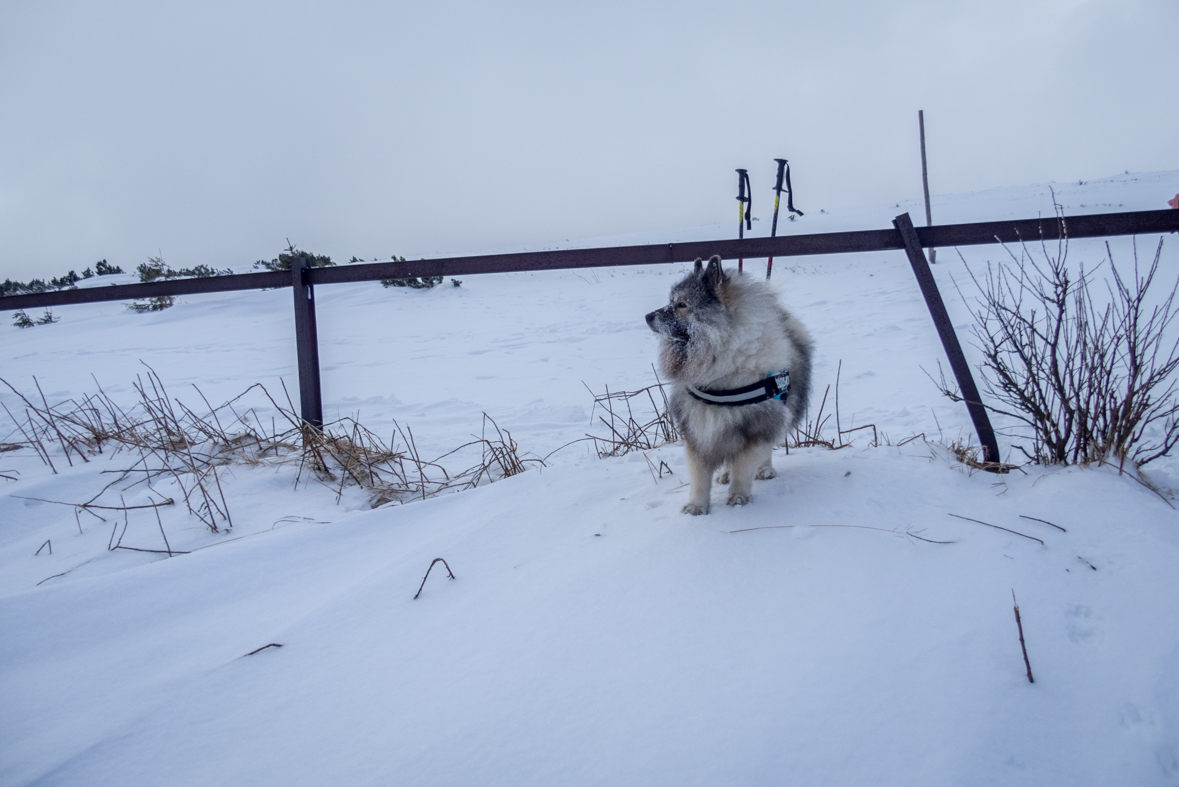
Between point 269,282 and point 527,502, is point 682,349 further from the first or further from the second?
point 269,282

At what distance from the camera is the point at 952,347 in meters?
2.78

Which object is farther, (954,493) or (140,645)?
(954,493)

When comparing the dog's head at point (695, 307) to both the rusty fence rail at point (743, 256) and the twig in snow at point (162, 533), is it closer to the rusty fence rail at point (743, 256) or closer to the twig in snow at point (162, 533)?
the rusty fence rail at point (743, 256)

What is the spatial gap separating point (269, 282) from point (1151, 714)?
14.7 ft

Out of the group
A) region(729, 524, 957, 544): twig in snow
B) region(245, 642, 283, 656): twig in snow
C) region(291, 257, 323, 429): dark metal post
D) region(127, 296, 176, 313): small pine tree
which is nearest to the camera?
region(245, 642, 283, 656): twig in snow

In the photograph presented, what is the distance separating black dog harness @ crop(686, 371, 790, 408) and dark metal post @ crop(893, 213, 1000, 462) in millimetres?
1098

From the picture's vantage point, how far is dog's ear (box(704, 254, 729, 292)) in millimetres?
2365

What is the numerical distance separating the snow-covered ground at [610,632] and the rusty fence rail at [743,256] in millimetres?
659

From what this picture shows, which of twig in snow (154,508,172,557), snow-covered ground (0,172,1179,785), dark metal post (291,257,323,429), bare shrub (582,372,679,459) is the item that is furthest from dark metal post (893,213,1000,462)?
twig in snow (154,508,172,557)

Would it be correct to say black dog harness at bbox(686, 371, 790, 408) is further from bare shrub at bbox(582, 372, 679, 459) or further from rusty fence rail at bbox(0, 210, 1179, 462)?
rusty fence rail at bbox(0, 210, 1179, 462)

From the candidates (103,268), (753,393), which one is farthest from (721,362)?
(103,268)

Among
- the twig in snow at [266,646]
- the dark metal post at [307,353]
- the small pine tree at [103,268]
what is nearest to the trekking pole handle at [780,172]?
the dark metal post at [307,353]

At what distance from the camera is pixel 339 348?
30.0 ft

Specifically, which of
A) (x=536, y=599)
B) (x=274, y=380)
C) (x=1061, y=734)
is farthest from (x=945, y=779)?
(x=274, y=380)
